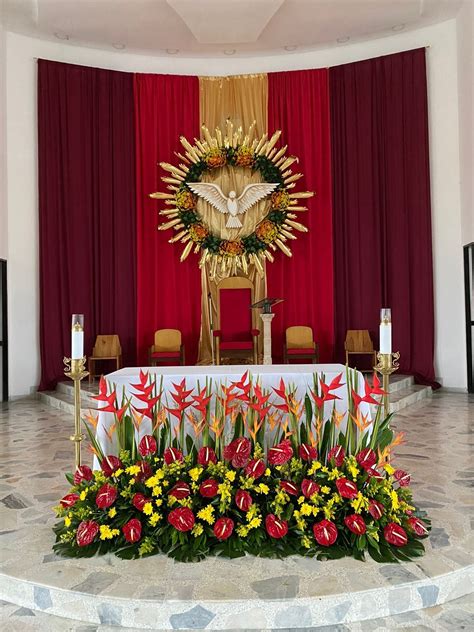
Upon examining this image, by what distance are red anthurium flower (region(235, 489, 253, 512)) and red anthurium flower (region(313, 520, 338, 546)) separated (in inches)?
11.1

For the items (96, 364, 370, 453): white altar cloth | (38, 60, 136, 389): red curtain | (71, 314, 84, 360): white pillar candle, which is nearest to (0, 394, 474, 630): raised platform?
(96, 364, 370, 453): white altar cloth

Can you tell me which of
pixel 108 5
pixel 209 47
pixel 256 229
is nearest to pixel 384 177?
pixel 256 229

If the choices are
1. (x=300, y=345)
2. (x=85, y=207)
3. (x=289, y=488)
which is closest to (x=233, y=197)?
(x=85, y=207)

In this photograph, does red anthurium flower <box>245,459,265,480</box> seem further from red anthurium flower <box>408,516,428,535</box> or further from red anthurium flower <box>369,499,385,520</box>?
Result: red anthurium flower <box>408,516,428,535</box>

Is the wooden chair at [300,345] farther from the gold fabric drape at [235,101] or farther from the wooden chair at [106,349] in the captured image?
the gold fabric drape at [235,101]

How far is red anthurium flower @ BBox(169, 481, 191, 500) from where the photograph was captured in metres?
2.21

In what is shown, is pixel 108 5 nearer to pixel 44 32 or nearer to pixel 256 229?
pixel 44 32

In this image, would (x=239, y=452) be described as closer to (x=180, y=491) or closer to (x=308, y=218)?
(x=180, y=491)

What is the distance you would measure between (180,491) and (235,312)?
17.3 ft

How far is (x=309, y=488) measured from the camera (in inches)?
85.7

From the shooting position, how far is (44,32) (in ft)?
22.7

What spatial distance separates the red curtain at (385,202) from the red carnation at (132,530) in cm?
535

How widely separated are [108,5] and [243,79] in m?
2.10

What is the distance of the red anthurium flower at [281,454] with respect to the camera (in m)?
2.19
